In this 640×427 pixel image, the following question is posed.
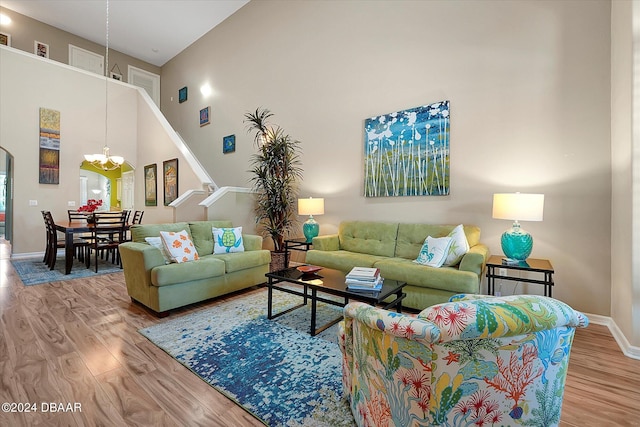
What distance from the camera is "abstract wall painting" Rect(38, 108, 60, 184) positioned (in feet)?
20.7

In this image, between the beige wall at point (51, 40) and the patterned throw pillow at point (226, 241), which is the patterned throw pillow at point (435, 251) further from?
the beige wall at point (51, 40)

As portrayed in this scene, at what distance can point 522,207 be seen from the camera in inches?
107

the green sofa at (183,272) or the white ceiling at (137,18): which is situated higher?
the white ceiling at (137,18)

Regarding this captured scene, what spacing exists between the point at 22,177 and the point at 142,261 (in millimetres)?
5533

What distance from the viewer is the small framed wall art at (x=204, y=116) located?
736cm

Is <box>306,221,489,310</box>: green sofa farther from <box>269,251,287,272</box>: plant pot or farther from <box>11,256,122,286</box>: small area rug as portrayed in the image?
<box>11,256,122,286</box>: small area rug

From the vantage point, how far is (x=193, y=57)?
7.94m

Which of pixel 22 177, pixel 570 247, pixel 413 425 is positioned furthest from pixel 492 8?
pixel 22 177

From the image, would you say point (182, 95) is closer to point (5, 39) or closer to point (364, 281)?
point (5, 39)

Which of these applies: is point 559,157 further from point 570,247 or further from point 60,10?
point 60,10

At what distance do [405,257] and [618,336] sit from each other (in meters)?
1.96

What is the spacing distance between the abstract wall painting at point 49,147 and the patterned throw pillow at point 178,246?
5317mm

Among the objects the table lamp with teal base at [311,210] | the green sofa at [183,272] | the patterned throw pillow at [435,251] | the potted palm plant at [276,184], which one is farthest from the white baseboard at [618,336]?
the potted palm plant at [276,184]

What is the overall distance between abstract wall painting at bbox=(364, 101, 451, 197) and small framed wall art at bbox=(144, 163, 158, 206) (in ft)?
18.6
